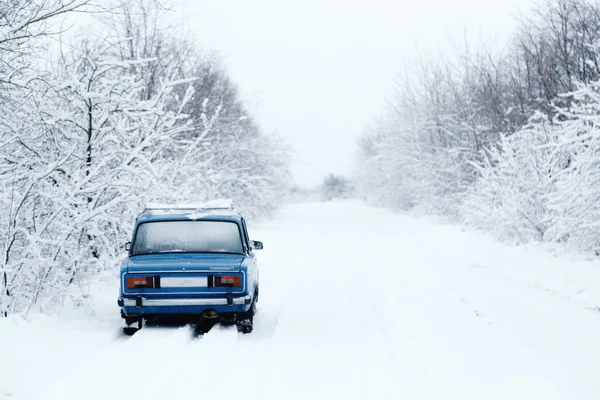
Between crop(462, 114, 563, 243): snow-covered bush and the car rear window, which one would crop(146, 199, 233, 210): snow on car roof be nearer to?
the car rear window

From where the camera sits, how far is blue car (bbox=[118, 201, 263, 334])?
772 centimetres

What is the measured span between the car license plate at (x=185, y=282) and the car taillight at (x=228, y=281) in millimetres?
162

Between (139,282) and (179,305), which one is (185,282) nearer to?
(179,305)

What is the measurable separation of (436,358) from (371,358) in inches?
29.1

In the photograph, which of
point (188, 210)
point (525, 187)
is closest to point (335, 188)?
point (525, 187)

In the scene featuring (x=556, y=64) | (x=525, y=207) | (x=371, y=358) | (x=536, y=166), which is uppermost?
(x=556, y=64)

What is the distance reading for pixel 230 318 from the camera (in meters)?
8.12

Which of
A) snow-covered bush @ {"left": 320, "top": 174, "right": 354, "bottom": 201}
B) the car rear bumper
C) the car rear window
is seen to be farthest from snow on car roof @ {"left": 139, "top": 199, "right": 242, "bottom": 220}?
snow-covered bush @ {"left": 320, "top": 174, "right": 354, "bottom": 201}

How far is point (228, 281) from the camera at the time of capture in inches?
309

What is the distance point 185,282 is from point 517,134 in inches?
541

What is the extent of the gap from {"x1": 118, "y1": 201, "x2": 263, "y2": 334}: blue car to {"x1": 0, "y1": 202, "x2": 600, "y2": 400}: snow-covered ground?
1.08ft

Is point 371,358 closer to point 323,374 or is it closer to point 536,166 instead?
point 323,374

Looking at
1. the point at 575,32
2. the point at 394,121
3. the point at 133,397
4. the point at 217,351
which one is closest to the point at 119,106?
the point at 217,351

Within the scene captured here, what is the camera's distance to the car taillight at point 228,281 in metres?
7.84
